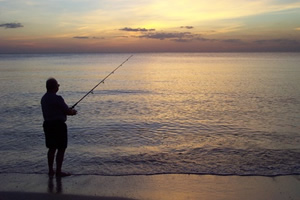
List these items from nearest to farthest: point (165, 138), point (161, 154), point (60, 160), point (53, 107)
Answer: point (53, 107) → point (60, 160) → point (161, 154) → point (165, 138)

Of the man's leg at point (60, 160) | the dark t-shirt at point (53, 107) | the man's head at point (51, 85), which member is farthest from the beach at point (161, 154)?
the man's head at point (51, 85)

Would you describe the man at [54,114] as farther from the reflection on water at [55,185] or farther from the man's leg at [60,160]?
the reflection on water at [55,185]

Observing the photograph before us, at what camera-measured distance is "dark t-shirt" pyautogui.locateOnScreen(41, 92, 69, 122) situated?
476cm

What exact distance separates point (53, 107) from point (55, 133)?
17.6 inches

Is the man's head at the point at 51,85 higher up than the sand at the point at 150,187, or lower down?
higher up

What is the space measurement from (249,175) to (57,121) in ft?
11.7

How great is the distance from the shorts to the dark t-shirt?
0.08m

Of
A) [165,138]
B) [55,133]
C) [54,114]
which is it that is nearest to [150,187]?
[55,133]

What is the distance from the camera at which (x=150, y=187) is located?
15.9ft

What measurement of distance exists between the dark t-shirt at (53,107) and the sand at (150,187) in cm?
114

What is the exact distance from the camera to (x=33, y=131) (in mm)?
9180

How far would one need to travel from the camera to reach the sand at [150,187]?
445cm

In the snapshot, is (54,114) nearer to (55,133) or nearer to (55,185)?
(55,133)

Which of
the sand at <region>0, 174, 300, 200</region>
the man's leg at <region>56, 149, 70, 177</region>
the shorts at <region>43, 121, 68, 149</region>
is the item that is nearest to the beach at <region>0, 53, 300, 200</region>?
the sand at <region>0, 174, 300, 200</region>
